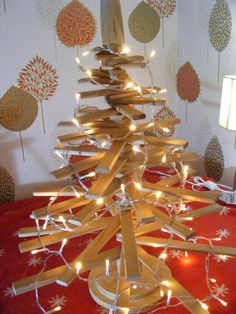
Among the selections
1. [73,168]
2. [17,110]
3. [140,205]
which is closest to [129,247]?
[140,205]

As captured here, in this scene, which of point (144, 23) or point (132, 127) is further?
point (144, 23)

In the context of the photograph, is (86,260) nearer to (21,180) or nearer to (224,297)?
(224,297)

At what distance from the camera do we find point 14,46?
1195 mm

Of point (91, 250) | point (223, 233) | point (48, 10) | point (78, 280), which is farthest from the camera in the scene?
point (48, 10)

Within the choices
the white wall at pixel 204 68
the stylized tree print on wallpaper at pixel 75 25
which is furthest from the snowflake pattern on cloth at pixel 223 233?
the stylized tree print on wallpaper at pixel 75 25

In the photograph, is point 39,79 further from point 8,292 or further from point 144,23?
point 8,292

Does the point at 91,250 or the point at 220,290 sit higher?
the point at 91,250

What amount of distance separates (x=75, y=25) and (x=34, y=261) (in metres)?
0.85

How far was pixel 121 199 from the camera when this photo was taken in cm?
72

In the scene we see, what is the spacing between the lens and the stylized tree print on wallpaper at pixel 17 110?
48.4 inches

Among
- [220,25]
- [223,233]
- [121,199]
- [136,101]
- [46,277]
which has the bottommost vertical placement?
[223,233]

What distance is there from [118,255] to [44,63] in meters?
0.81

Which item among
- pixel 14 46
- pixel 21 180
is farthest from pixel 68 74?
pixel 21 180

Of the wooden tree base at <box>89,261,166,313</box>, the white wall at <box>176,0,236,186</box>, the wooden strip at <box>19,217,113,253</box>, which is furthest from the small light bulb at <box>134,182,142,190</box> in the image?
the white wall at <box>176,0,236,186</box>
